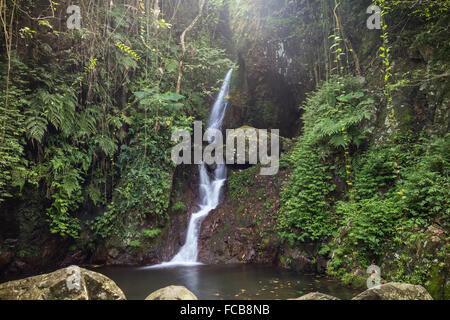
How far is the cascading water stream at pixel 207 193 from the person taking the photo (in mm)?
7982

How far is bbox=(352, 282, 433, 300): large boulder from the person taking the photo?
300cm

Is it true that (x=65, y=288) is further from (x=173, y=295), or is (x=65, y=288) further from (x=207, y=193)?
(x=207, y=193)

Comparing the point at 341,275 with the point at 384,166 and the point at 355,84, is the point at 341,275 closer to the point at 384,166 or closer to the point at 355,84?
the point at 384,166

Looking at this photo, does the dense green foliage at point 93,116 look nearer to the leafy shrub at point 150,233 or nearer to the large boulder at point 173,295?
the leafy shrub at point 150,233

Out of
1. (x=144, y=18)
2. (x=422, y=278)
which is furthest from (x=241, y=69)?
(x=422, y=278)

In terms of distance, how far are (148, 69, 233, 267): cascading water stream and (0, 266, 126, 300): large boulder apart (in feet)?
13.8

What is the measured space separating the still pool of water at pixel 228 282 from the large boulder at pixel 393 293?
4.71 feet

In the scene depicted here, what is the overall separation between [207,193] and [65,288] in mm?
6971

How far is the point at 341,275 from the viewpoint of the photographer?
5.27 metres

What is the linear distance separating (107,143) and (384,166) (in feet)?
23.9

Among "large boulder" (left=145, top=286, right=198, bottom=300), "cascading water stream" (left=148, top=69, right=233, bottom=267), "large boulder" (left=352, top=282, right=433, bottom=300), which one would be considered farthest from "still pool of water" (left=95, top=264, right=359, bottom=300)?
"large boulder" (left=145, top=286, right=198, bottom=300)

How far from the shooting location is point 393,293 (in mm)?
3049

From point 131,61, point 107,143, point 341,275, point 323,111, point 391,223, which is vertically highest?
point 131,61

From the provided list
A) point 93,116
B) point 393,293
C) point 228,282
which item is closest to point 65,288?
point 228,282
